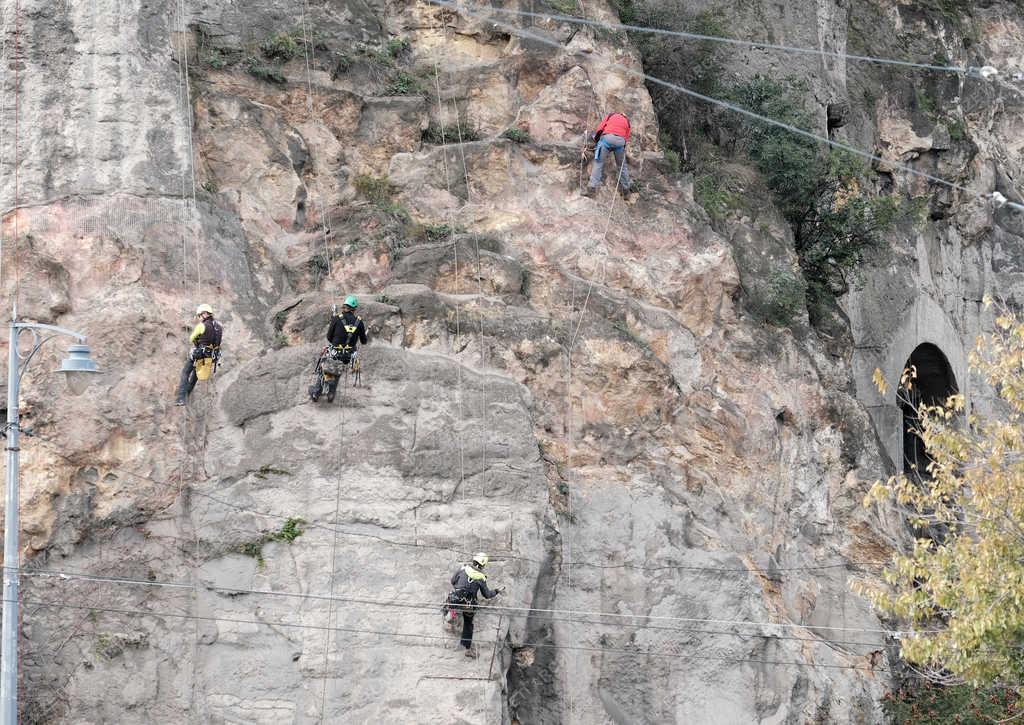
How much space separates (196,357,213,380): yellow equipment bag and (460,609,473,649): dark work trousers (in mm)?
4854

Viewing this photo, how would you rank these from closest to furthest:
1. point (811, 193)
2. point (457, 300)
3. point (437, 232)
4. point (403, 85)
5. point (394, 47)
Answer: point (457, 300) < point (437, 232) < point (403, 85) < point (394, 47) < point (811, 193)

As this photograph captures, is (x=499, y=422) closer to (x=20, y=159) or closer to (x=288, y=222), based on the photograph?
(x=288, y=222)

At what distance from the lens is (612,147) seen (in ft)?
79.9

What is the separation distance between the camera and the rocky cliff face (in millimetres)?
19312

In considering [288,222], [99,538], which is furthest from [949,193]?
[99,538]

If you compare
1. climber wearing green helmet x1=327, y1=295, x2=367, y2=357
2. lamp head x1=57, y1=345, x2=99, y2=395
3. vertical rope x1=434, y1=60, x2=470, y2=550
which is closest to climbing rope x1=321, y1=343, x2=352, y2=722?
climber wearing green helmet x1=327, y1=295, x2=367, y2=357

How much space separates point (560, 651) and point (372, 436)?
4.11m

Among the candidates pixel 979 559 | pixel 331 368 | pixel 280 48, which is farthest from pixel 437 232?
pixel 979 559

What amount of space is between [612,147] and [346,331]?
650 cm

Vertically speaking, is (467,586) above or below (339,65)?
below

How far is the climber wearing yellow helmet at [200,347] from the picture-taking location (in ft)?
65.4

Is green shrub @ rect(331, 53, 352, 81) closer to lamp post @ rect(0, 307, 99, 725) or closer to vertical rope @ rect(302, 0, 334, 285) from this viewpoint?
vertical rope @ rect(302, 0, 334, 285)

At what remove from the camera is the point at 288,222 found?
23.8 meters

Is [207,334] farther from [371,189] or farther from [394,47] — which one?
[394,47]
